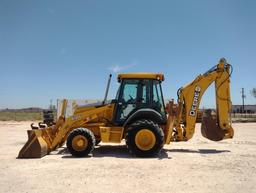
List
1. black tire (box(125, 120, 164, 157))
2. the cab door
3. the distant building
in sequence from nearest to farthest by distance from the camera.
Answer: black tire (box(125, 120, 164, 157)) → the cab door → the distant building

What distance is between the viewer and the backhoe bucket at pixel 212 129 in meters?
12.9

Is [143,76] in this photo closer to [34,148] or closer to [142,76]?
[142,76]

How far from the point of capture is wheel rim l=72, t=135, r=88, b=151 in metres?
11.6

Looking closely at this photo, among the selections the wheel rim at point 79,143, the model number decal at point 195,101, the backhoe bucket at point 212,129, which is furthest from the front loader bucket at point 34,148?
the backhoe bucket at point 212,129

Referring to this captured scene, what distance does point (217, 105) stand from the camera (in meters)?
13.0

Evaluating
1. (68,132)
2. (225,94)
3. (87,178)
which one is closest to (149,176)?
(87,178)

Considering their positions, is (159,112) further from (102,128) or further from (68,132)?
(68,132)

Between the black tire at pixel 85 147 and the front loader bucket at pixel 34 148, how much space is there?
0.87 meters

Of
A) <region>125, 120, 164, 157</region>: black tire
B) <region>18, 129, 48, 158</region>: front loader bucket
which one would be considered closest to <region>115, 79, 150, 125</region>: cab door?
<region>125, 120, 164, 157</region>: black tire

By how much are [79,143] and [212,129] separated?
4924 mm

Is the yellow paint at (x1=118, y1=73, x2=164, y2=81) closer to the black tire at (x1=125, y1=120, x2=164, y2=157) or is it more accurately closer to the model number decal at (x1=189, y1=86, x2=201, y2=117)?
the model number decal at (x1=189, y1=86, x2=201, y2=117)

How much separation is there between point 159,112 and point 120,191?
5.78 m

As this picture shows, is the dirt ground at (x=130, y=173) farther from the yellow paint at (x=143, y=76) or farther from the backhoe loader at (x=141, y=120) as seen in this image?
the yellow paint at (x=143, y=76)

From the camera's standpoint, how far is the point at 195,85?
12859 millimetres
